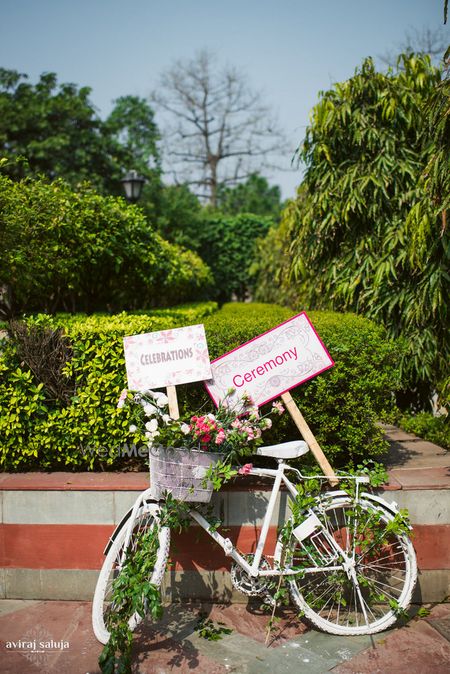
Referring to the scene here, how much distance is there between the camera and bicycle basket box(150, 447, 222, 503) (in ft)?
9.91

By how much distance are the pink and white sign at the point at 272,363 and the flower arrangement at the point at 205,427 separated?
0.40ft

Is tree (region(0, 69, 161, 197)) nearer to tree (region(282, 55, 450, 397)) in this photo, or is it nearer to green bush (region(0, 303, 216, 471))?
tree (region(282, 55, 450, 397))

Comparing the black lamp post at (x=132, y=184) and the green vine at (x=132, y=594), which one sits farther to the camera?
the black lamp post at (x=132, y=184)

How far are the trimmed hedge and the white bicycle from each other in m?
0.45

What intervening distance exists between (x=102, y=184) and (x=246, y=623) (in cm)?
1749

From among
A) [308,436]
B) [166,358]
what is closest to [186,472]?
[166,358]

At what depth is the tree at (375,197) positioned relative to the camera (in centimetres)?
581

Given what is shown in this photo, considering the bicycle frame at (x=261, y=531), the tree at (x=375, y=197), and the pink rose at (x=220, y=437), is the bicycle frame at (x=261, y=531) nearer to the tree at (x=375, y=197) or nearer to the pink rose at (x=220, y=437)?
the pink rose at (x=220, y=437)

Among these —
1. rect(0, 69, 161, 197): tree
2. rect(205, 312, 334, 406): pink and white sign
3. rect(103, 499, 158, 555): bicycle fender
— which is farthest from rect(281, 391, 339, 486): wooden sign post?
rect(0, 69, 161, 197): tree

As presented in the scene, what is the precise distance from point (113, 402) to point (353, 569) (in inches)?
68.2

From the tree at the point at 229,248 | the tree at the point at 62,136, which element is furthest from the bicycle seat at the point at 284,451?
the tree at the point at 229,248

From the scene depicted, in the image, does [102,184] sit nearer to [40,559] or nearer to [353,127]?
[353,127]

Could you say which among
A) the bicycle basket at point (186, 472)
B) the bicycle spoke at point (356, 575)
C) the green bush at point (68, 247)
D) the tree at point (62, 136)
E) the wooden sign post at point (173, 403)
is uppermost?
the tree at point (62, 136)

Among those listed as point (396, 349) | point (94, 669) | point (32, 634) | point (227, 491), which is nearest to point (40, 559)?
point (32, 634)
